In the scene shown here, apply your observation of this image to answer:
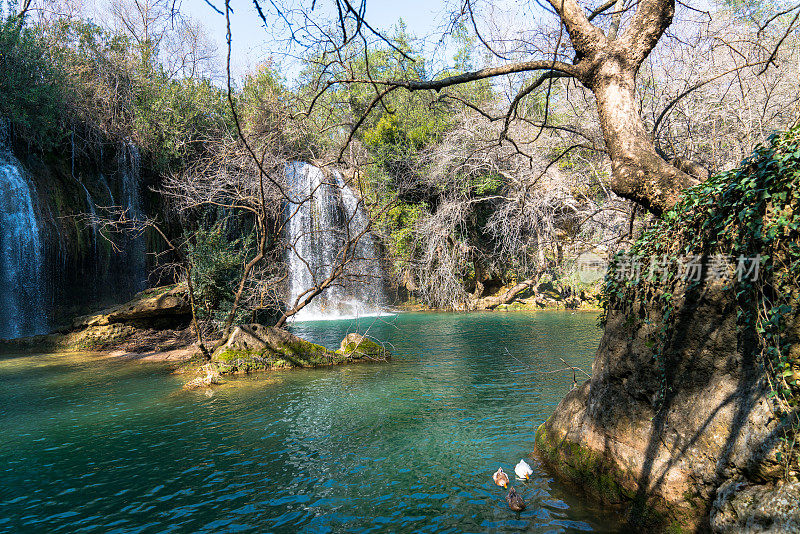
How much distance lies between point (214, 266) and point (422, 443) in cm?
810

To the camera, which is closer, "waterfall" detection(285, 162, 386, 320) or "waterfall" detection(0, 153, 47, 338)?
"waterfall" detection(0, 153, 47, 338)

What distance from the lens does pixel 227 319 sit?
34.5 feet

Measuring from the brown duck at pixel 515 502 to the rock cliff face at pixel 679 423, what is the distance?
63 centimetres

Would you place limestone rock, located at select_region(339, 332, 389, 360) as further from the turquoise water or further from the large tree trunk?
the large tree trunk

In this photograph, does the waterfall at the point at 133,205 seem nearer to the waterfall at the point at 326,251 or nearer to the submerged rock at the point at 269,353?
the waterfall at the point at 326,251

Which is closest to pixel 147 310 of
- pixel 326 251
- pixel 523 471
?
pixel 326 251

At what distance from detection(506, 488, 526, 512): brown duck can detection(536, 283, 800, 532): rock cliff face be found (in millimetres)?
628

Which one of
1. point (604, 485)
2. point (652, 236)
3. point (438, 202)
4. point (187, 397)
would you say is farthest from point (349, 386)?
point (438, 202)

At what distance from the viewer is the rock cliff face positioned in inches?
107

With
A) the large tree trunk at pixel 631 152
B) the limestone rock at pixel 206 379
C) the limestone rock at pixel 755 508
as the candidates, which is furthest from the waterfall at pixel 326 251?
the limestone rock at pixel 755 508

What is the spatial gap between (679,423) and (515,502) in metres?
1.37

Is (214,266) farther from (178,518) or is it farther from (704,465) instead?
(704,465)

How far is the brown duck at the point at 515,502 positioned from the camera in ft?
11.9

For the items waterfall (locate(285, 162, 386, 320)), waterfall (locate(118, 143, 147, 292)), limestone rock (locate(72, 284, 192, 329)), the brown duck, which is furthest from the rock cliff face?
waterfall (locate(118, 143, 147, 292))
